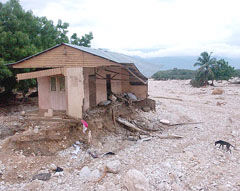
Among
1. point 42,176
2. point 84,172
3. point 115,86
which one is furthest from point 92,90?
point 42,176

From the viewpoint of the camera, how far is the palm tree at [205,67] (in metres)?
30.7

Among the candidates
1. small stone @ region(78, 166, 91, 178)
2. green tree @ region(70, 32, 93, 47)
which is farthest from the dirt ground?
green tree @ region(70, 32, 93, 47)

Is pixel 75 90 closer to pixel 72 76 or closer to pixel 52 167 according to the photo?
pixel 72 76

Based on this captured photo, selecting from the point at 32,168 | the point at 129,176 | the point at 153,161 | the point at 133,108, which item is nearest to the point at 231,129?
the point at 133,108

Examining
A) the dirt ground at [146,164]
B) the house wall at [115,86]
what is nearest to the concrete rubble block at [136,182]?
the dirt ground at [146,164]

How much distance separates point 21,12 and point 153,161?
12.2 m

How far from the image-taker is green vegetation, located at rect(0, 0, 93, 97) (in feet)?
37.5

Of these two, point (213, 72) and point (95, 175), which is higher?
point (213, 72)

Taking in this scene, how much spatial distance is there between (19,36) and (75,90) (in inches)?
246

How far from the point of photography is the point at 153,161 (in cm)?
665

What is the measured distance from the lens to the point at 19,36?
38.5 ft

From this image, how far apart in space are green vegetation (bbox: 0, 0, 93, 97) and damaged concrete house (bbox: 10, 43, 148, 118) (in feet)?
8.95

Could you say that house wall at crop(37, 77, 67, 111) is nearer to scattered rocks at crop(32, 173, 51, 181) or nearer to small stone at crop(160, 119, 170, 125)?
scattered rocks at crop(32, 173, 51, 181)

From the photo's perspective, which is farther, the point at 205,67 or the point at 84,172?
the point at 205,67
